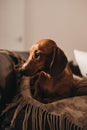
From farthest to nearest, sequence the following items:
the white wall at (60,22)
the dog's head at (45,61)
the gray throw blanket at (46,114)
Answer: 1. the white wall at (60,22)
2. the dog's head at (45,61)
3. the gray throw blanket at (46,114)

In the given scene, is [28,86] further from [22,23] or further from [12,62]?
[22,23]

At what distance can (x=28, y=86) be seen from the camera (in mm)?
1347

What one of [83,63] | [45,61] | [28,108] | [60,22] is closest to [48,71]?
[45,61]

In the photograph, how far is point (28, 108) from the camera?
1.21 metres

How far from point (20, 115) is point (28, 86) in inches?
7.8

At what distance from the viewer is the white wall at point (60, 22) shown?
103 inches

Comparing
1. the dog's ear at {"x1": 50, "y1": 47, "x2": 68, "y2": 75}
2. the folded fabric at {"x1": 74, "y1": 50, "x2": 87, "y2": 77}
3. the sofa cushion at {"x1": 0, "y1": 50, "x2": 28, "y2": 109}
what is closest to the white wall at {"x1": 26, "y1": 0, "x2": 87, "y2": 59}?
Result: the folded fabric at {"x1": 74, "y1": 50, "x2": 87, "y2": 77}

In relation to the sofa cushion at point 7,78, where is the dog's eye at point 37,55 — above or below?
above

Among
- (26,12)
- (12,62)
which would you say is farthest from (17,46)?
(12,62)

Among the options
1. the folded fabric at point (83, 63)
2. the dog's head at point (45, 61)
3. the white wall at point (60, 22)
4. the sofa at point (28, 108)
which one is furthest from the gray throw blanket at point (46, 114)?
the white wall at point (60, 22)

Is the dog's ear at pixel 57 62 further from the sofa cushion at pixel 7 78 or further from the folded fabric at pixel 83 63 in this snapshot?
the folded fabric at pixel 83 63

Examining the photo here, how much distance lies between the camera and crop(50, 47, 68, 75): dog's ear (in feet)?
4.04

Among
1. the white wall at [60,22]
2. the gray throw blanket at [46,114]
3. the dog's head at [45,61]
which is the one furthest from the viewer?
the white wall at [60,22]

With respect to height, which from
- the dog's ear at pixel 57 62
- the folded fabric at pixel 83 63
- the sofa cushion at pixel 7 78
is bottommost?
the folded fabric at pixel 83 63
